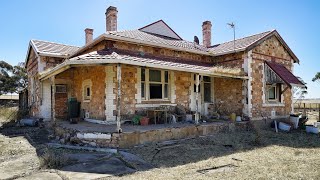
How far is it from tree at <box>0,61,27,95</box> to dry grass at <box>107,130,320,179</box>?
3890cm

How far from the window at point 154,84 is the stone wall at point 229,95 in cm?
362

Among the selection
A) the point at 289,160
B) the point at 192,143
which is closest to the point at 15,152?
the point at 192,143

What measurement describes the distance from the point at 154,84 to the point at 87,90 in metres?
3.56

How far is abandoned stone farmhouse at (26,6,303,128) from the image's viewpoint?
10.7 m

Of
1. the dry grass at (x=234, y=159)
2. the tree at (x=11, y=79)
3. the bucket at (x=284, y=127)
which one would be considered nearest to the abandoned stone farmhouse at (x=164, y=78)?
the bucket at (x=284, y=127)

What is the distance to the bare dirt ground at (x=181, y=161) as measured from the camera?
5.59m

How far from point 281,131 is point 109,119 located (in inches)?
350

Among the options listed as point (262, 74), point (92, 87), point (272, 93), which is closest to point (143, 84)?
point (92, 87)

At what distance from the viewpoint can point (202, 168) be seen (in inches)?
242

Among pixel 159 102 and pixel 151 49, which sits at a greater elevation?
pixel 151 49

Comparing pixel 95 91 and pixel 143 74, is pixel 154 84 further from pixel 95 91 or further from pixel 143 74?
pixel 95 91

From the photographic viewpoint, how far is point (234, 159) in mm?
7066

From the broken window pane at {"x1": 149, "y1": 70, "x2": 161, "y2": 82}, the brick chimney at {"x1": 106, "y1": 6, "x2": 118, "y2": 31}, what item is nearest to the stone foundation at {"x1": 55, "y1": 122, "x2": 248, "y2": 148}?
the broken window pane at {"x1": 149, "y1": 70, "x2": 161, "y2": 82}

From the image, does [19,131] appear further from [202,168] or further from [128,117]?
[202,168]
